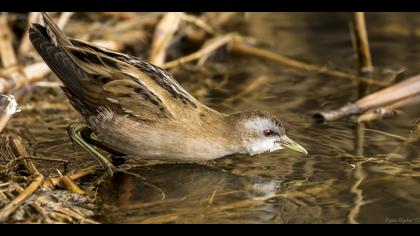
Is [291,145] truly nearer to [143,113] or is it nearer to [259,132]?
[259,132]

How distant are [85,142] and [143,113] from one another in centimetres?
54

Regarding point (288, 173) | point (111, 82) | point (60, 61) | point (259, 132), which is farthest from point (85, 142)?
point (288, 173)

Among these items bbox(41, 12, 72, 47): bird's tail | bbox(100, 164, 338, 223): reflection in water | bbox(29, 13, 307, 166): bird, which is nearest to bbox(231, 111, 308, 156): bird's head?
bbox(29, 13, 307, 166): bird

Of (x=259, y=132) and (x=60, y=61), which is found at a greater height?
(x=259, y=132)

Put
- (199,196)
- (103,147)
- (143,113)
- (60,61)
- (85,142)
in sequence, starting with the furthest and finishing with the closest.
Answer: (103,147)
(85,142)
(60,61)
(143,113)
(199,196)

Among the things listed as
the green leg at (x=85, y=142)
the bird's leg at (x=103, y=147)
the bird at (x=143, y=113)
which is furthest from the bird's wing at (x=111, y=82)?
the bird's leg at (x=103, y=147)

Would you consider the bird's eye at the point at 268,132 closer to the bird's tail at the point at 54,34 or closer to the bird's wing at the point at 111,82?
the bird's wing at the point at 111,82

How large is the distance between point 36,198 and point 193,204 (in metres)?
1.00

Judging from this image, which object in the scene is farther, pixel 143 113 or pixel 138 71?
pixel 138 71

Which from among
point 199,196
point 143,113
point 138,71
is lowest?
point 199,196

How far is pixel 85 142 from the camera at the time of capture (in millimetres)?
5609

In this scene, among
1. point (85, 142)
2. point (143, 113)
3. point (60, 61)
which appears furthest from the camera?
point (85, 142)

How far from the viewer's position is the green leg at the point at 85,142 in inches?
217

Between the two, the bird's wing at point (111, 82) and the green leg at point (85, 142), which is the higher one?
the bird's wing at point (111, 82)
